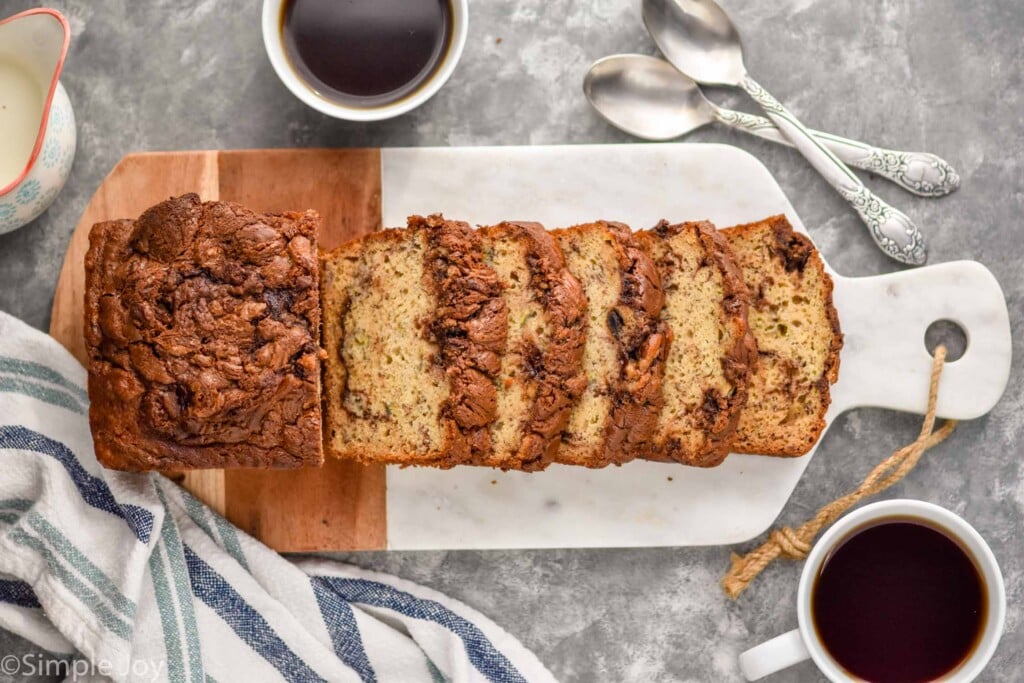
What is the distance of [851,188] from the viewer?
132 inches

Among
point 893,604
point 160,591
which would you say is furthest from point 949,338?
point 160,591

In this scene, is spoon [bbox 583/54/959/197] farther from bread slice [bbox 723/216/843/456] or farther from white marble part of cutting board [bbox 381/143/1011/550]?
bread slice [bbox 723/216/843/456]

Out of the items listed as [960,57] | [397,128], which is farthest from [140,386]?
[960,57]

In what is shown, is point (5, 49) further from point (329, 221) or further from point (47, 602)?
point (47, 602)

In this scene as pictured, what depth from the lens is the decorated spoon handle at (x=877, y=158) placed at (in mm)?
3377

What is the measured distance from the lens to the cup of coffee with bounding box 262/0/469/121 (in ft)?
10.3

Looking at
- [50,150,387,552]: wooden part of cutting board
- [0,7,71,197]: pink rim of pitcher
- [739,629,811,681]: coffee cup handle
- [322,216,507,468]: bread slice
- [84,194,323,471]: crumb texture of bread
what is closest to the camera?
[84,194,323,471]: crumb texture of bread

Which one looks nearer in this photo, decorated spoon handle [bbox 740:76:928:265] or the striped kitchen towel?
the striped kitchen towel

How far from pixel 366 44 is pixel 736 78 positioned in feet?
4.36

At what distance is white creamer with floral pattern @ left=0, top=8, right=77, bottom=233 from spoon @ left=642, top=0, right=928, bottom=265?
6.62ft

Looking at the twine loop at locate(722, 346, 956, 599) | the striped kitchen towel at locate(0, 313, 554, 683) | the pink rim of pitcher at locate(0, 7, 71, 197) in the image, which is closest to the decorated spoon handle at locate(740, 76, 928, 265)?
the twine loop at locate(722, 346, 956, 599)

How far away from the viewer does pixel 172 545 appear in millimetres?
3227

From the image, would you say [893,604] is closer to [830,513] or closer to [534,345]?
[830,513]

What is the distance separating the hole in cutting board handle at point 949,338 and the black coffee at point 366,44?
202cm
